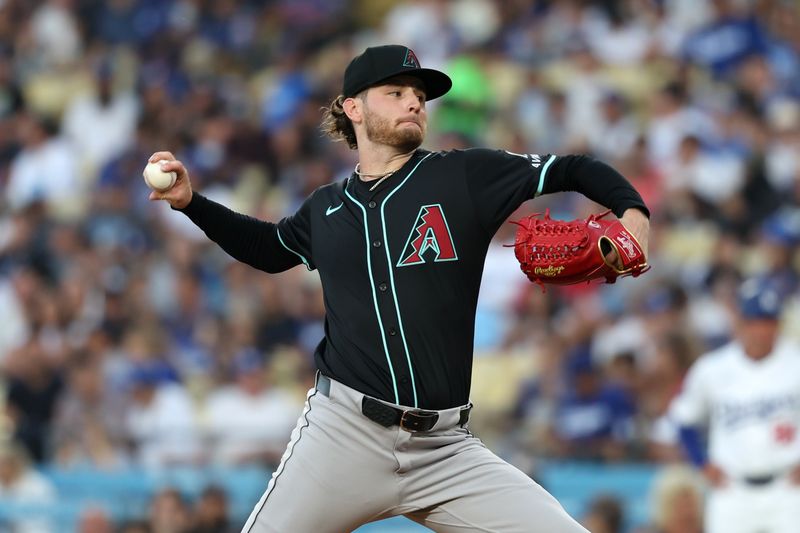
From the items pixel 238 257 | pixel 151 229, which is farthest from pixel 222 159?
pixel 238 257

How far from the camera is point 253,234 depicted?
4.42m

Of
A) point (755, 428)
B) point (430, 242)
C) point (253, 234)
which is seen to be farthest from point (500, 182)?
point (755, 428)

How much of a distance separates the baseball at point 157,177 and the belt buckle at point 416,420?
105 centimetres

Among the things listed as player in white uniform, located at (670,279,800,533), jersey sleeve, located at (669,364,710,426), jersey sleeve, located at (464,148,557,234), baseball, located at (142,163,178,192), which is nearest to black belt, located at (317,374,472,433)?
jersey sleeve, located at (464,148,557,234)

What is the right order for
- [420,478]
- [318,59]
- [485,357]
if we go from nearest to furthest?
[420,478] → [485,357] → [318,59]

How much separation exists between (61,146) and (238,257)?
25.6ft

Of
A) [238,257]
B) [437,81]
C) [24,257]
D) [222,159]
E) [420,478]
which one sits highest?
[222,159]

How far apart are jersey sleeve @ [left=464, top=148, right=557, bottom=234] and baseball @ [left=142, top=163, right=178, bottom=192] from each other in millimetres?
941

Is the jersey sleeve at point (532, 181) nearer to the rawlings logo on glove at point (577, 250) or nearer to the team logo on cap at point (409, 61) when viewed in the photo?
the rawlings logo on glove at point (577, 250)

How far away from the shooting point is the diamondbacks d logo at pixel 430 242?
4.00 m

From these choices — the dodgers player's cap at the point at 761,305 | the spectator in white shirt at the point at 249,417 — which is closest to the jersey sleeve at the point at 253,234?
the dodgers player's cap at the point at 761,305

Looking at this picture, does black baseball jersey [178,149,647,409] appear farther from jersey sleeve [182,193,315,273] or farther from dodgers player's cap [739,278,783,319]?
dodgers player's cap [739,278,783,319]

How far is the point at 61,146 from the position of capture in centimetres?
1179

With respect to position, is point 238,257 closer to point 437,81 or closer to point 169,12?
point 437,81
